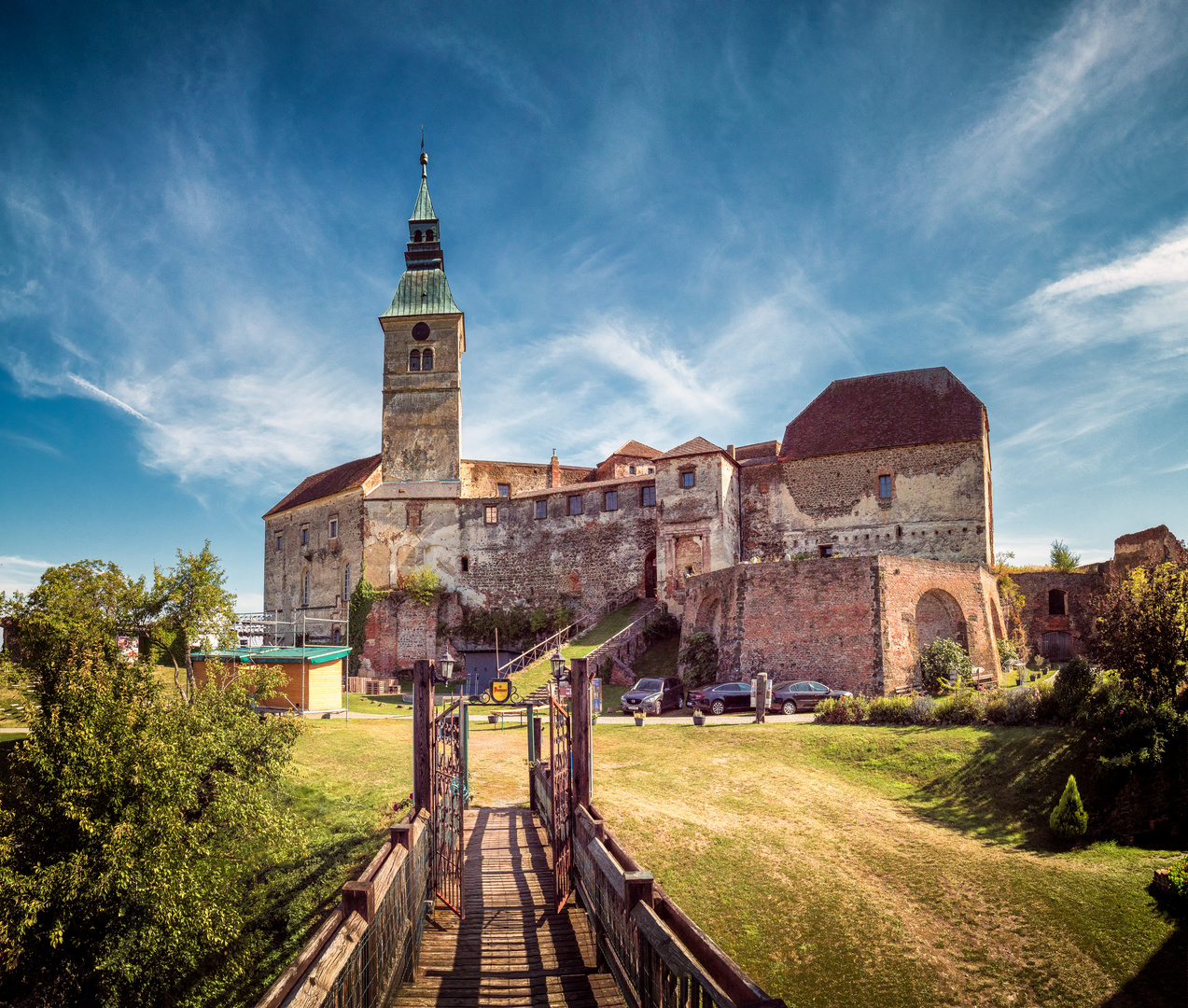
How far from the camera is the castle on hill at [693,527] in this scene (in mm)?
26469

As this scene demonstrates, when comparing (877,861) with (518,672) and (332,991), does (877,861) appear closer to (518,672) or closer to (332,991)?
(332,991)

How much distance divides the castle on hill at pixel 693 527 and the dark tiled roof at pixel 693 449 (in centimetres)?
11

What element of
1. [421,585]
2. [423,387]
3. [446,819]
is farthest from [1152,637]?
[423,387]

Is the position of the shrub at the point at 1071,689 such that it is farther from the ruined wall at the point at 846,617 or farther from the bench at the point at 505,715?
the bench at the point at 505,715

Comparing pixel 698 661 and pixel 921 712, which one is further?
pixel 698 661

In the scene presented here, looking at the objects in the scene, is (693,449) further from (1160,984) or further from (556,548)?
(1160,984)

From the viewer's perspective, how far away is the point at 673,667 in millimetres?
30672

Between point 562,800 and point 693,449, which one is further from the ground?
point 693,449

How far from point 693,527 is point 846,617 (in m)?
10.2

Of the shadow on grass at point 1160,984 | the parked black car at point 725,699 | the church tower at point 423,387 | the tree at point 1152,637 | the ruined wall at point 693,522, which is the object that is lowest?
the shadow on grass at point 1160,984

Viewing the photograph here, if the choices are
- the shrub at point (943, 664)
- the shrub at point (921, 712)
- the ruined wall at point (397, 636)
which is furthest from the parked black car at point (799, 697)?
the ruined wall at point (397, 636)

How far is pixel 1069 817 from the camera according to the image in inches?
496

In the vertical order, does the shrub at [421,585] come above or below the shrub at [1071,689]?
above

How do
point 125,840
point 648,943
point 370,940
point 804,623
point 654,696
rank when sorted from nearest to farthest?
point 648,943 < point 370,940 < point 125,840 < point 654,696 < point 804,623
